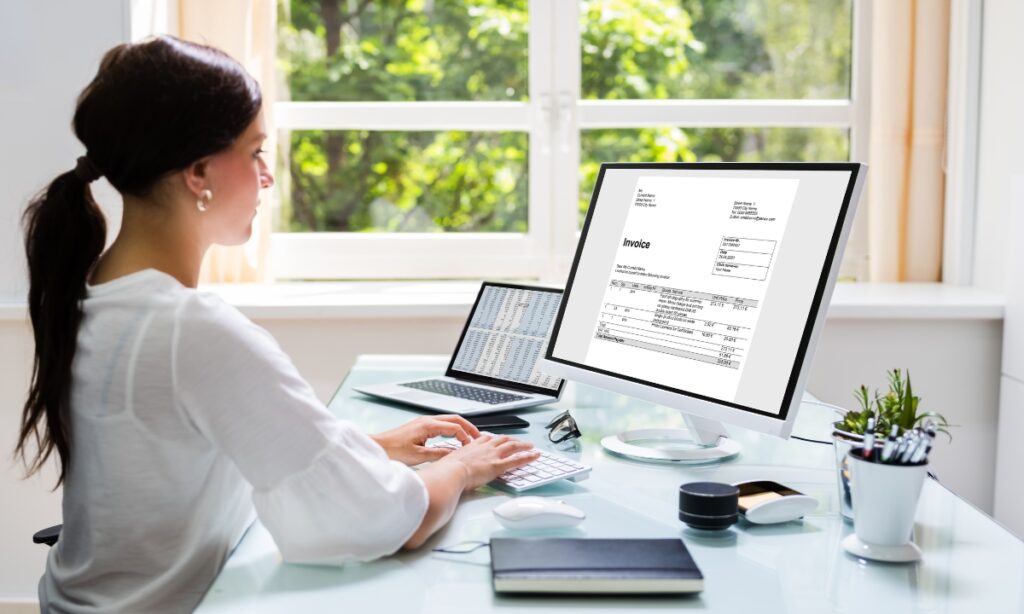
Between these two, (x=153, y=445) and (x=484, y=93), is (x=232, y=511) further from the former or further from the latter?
(x=484, y=93)

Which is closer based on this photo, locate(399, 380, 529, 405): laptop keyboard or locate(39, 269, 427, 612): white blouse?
locate(39, 269, 427, 612): white blouse

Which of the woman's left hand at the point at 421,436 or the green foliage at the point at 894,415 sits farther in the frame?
the woman's left hand at the point at 421,436

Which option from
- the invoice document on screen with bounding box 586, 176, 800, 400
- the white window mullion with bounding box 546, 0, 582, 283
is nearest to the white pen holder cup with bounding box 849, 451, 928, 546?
the invoice document on screen with bounding box 586, 176, 800, 400

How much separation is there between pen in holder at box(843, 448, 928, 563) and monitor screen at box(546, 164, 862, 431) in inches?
7.7

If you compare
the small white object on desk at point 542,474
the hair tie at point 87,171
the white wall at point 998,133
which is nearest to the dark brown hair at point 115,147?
the hair tie at point 87,171

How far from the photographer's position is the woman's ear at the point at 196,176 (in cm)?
116

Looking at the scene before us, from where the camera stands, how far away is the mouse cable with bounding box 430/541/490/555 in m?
1.09

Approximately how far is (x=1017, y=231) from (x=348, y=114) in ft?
5.67

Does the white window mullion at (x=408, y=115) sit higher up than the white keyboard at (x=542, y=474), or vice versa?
the white window mullion at (x=408, y=115)

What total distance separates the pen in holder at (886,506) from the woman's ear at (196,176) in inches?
29.6

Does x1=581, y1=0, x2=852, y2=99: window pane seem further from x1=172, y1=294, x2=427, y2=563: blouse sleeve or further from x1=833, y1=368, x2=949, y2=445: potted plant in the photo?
x1=172, y1=294, x2=427, y2=563: blouse sleeve

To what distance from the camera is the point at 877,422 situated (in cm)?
111

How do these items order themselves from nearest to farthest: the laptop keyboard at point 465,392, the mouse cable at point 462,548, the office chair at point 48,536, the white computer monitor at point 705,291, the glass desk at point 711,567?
the glass desk at point 711,567
the mouse cable at point 462,548
the white computer monitor at point 705,291
the office chair at point 48,536
the laptop keyboard at point 465,392

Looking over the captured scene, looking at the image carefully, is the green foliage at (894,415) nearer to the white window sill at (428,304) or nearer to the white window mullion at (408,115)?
the white window sill at (428,304)
